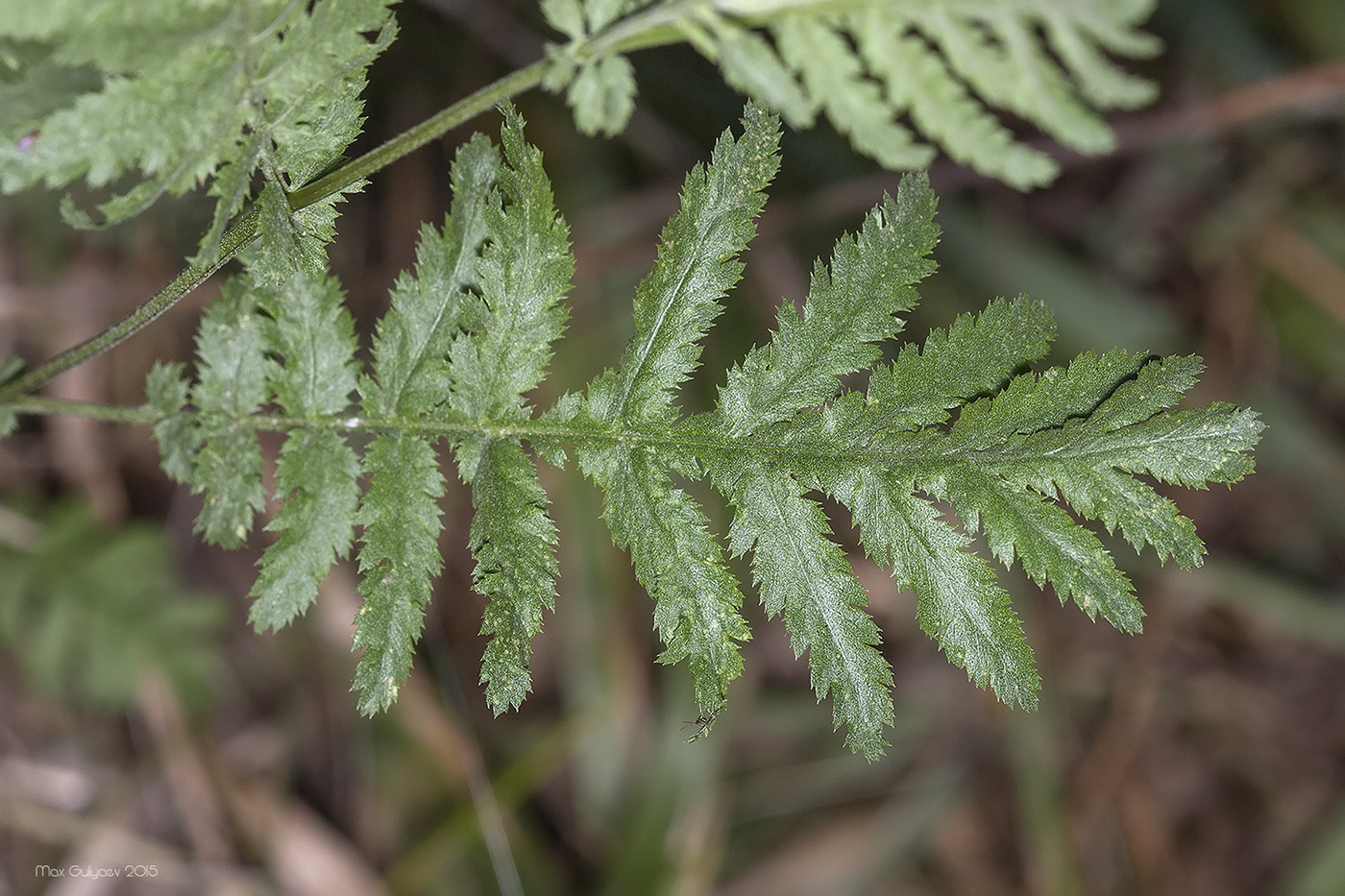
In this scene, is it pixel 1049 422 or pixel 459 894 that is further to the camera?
pixel 459 894

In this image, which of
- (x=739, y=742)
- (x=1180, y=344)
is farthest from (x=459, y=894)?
(x=1180, y=344)

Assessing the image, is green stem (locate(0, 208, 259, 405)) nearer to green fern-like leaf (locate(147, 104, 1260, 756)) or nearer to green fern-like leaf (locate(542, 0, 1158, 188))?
green fern-like leaf (locate(147, 104, 1260, 756))

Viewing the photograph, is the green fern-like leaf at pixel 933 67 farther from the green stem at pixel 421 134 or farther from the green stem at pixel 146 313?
the green stem at pixel 146 313

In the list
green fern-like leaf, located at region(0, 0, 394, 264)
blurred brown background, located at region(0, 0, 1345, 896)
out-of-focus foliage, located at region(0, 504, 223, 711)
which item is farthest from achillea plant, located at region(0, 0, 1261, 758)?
out-of-focus foliage, located at region(0, 504, 223, 711)

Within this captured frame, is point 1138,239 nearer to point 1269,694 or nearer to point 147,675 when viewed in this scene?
point 1269,694

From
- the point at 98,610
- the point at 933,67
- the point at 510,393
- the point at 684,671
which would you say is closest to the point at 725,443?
the point at 510,393
